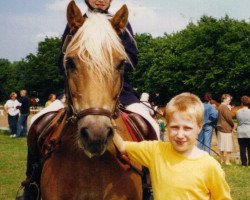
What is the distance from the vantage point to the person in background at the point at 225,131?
Answer: 14406 millimetres

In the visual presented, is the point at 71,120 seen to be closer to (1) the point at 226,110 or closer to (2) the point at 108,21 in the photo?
(2) the point at 108,21

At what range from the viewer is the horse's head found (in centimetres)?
331

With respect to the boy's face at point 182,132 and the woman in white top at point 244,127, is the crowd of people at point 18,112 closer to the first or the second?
the woman in white top at point 244,127

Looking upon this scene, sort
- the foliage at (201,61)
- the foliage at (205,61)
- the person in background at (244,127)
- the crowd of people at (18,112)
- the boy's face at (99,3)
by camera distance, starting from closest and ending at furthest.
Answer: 1. the boy's face at (99,3)
2. the person in background at (244,127)
3. the crowd of people at (18,112)
4. the foliage at (205,61)
5. the foliage at (201,61)

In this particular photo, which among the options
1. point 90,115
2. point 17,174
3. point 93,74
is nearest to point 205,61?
point 17,174

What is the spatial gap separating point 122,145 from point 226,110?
36.8 ft

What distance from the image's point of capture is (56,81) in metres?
84.1

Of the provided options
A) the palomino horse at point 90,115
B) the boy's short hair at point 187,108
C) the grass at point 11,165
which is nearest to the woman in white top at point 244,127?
the grass at point 11,165

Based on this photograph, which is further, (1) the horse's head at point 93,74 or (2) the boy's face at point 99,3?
(2) the boy's face at point 99,3

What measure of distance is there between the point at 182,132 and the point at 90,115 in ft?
2.37

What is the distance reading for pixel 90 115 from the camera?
3359 millimetres

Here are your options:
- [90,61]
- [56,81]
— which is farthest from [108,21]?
[56,81]

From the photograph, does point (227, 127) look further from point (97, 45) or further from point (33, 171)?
point (97, 45)

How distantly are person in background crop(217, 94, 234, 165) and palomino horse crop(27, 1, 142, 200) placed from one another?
35.3 ft
